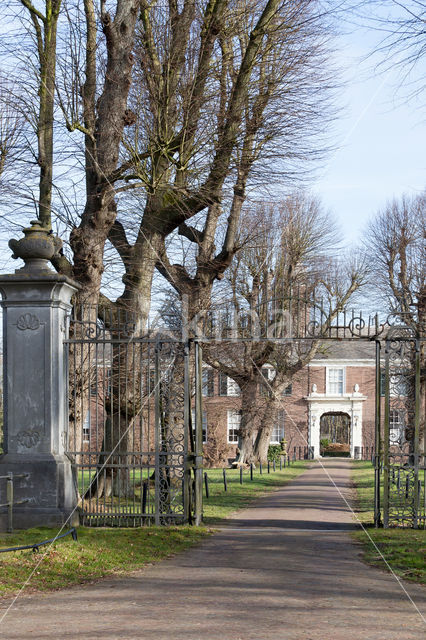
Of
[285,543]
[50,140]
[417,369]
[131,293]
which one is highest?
[50,140]

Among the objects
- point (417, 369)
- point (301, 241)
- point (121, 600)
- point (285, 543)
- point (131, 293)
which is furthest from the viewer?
point (301, 241)

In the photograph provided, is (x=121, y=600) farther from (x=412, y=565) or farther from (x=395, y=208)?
(x=395, y=208)

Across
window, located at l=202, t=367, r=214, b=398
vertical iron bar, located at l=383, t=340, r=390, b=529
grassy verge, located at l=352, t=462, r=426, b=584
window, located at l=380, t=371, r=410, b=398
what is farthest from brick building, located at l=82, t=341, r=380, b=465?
grassy verge, located at l=352, t=462, r=426, b=584

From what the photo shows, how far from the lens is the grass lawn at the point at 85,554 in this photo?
7.21 metres

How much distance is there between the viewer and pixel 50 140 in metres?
13.4

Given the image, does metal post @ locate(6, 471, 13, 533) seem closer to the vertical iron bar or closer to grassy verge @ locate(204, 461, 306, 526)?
grassy verge @ locate(204, 461, 306, 526)

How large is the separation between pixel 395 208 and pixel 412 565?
23937mm

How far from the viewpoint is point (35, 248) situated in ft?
34.0

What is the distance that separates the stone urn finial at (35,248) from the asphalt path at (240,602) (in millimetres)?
4250

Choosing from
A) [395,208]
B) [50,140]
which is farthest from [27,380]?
[395,208]

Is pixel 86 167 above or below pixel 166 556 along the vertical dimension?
above

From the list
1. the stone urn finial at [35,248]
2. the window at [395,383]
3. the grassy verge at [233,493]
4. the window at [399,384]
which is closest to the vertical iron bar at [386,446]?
the window at [395,383]

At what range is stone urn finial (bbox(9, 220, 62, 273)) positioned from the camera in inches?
408

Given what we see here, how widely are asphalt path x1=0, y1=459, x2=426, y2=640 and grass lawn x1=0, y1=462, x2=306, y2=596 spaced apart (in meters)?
0.27
